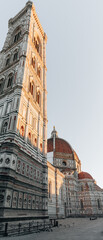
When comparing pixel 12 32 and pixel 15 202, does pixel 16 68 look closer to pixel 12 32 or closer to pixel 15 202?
pixel 12 32

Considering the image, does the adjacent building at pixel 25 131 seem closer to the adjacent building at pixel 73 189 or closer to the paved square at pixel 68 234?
the adjacent building at pixel 73 189

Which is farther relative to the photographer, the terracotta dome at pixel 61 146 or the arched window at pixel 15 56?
the terracotta dome at pixel 61 146

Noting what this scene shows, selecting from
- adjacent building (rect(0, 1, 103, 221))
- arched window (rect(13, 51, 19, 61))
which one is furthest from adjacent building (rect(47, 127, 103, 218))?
arched window (rect(13, 51, 19, 61))

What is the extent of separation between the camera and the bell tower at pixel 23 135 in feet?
44.1

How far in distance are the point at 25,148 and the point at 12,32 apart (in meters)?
29.2

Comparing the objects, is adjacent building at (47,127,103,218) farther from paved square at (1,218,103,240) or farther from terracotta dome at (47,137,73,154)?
paved square at (1,218,103,240)

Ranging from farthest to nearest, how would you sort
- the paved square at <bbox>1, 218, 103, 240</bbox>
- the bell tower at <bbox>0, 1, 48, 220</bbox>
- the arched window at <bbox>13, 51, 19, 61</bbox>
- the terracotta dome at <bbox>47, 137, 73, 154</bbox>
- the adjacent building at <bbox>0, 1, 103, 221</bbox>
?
the terracotta dome at <bbox>47, 137, 73, 154</bbox>, the arched window at <bbox>13, 51, 19, 61</bbox>, the adjacent building at <bbox>0, 1, 103, 221</bbox>, the bell tower at <bbox>0, 1, 48, 220</bbox>, the paved square at <bbox>1, 218, 103, 240</bbox>

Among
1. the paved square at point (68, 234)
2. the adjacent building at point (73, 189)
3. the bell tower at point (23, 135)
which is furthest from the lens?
the adjacent building at point (73, 189)

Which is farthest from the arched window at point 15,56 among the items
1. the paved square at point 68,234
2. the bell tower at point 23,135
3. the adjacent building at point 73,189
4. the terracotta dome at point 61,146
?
the terracotta dome at point 61,146

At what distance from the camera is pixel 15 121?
16719 mm

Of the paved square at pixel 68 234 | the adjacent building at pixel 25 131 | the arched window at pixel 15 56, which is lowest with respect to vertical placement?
the paved square at pixel 68 234

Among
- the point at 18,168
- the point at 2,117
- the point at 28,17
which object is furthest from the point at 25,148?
the point at 28,17

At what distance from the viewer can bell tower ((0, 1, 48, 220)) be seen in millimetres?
13438

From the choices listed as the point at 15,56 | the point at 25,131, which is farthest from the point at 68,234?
the point at 15,56
